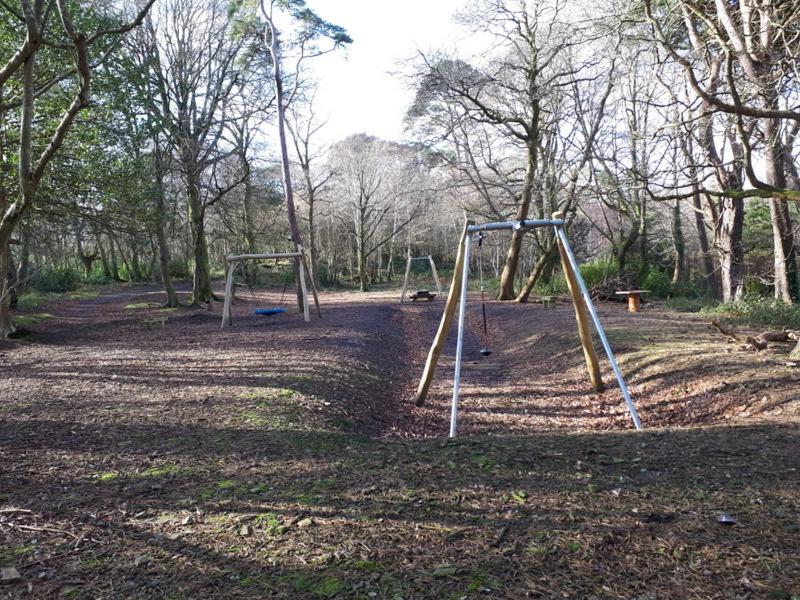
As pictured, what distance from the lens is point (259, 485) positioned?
3.46 m

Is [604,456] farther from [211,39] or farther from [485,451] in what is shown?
[211,39]

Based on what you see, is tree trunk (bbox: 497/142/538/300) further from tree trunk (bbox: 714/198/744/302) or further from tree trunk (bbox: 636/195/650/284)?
tree trunk (bbox: 714/198/744/302)

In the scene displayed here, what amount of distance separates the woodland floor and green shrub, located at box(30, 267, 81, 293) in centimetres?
2295

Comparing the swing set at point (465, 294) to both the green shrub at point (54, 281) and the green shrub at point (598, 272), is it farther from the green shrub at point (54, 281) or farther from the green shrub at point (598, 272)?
the green shrub at point (54, 281)

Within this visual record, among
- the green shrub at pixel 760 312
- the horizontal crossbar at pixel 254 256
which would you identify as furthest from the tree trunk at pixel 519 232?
the horizontal crossbar at pixel 254 256

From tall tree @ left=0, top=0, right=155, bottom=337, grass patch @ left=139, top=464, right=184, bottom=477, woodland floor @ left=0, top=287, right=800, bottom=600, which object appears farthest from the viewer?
tall tree @ left=0, top=0, right=155, bottom=337

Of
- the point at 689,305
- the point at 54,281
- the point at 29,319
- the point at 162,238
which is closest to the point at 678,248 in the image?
the point at 689,305

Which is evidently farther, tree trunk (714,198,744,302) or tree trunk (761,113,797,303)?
tree trunk (714,198,744,302)

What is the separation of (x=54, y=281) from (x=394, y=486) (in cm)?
2974

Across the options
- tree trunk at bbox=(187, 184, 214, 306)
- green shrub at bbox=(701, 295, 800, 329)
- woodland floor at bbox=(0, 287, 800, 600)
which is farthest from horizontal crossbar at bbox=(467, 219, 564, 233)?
tree trunk at bbox=(187, 184, 214, 306)

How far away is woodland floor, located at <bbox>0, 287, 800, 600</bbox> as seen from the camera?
2.42 meters

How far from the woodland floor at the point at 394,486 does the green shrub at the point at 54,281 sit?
23.0 meters

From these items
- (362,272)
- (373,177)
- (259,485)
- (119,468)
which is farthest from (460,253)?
(373,177)

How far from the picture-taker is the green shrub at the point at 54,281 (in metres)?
26.5
